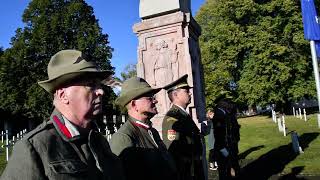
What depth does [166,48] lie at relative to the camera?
7309mm

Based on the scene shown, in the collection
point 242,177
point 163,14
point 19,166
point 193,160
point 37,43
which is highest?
point 37,43

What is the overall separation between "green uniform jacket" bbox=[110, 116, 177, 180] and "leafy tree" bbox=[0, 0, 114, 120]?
34.0 meters

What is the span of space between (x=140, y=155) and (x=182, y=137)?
4.56 feet

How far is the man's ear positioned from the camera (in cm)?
220

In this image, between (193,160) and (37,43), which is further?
(37,43)

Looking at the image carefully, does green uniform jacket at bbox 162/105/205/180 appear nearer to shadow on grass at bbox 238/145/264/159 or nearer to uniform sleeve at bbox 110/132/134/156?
uniform sleeve at bbox 110/132/134/156

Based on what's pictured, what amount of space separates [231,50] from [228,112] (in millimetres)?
26440

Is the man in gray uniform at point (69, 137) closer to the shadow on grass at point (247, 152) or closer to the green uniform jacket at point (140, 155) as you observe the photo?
the green uniform jacket at point (140, 155)

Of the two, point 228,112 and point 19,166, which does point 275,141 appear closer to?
point 228,112

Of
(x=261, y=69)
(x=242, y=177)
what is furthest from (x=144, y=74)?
(x=261, y=69)

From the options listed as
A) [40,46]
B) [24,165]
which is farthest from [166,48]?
[40,46]

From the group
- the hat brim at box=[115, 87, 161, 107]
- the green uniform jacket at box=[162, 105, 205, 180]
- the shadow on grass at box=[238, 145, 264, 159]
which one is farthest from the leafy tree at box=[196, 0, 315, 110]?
the hat brim at box=[115, 87, 161, 107]

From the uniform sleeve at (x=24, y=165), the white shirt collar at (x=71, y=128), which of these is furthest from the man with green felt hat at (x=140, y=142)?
the uniform sleeve at (x=24, y=165)

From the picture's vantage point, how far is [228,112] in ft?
30.5
